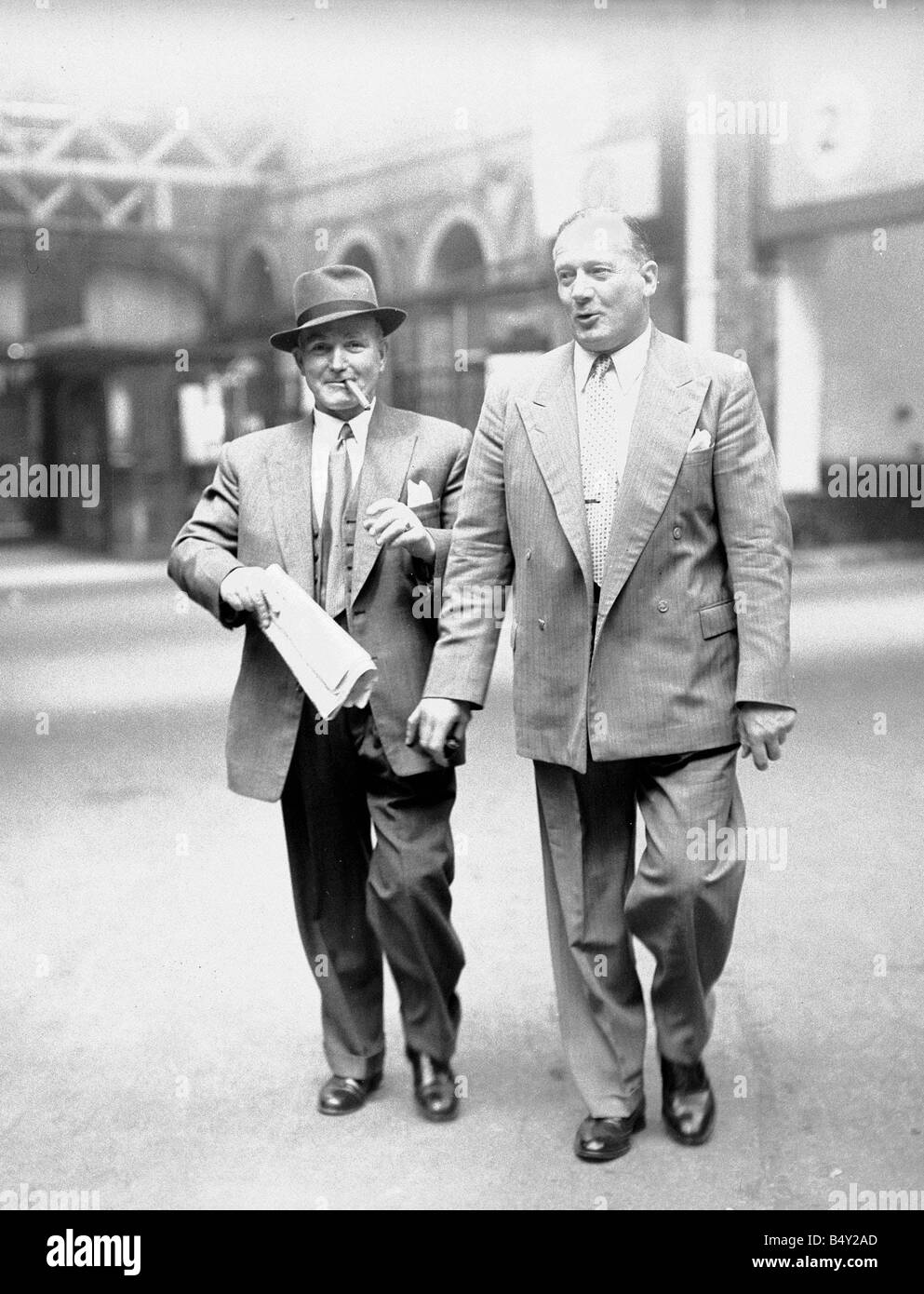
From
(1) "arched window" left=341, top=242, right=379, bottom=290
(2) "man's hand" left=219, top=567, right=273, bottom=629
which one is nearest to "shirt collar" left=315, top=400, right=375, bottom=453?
(2) "man's hand" left=219, top=567, right=273, bottom=629

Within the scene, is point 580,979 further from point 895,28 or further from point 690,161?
point 690,161

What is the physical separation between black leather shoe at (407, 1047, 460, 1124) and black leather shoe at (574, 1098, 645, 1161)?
1.06 feet

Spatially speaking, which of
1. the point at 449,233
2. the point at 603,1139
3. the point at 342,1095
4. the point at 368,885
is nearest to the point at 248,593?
the point at 368,885

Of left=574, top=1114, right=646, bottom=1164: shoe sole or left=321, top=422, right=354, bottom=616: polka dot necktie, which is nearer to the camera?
left=574, top=1114, right=646, bottom=1164: shoe sole

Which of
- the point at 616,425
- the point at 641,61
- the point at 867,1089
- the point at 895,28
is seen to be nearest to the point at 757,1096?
the point at 867,1089

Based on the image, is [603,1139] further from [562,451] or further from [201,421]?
[201,421]

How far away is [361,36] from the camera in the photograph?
6336 millimetres

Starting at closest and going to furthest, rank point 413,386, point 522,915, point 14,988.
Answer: point 14,988, point 522,915, point 413,386

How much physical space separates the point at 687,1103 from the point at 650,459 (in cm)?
138

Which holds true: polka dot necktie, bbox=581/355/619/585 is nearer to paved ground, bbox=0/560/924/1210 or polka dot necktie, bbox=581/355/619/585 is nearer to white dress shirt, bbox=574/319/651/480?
white dress shirt, bbox=574/319/651/480

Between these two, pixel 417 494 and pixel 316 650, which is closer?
pixel 316 650

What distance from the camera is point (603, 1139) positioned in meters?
3.18

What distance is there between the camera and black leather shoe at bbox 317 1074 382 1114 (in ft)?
11.3

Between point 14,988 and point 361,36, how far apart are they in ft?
13.7
